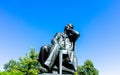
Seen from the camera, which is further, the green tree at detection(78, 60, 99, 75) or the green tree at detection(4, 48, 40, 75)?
the green tree at detection(78, 60, 99, 75)

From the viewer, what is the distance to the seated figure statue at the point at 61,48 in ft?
29.2

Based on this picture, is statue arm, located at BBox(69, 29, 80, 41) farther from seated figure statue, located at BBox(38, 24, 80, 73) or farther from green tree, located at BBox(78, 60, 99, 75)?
green tree, located at BBox(78, 60, 99, 75)

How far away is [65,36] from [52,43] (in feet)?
2.20

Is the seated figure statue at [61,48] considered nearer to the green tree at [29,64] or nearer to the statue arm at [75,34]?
the statue arm at [75,34]

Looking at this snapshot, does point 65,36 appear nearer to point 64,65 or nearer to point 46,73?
point 64,65

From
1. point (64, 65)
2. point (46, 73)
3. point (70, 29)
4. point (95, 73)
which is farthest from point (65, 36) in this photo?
point (95, 73)

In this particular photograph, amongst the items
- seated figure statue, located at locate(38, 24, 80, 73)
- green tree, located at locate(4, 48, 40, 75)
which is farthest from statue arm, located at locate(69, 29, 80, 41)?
green tree, located at locate(4, 48, 40, 75)

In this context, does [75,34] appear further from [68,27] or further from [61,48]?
[61,48]

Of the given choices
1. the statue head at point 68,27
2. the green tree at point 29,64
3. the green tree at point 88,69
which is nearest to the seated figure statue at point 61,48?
the statue head at point 68,27

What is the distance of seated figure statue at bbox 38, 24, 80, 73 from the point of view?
8.91m

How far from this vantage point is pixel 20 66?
38.6 meters

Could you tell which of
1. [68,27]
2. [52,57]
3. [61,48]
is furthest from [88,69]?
[52,57]

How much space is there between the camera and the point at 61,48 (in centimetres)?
929

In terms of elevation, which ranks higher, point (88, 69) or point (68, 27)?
point (88, 69)
